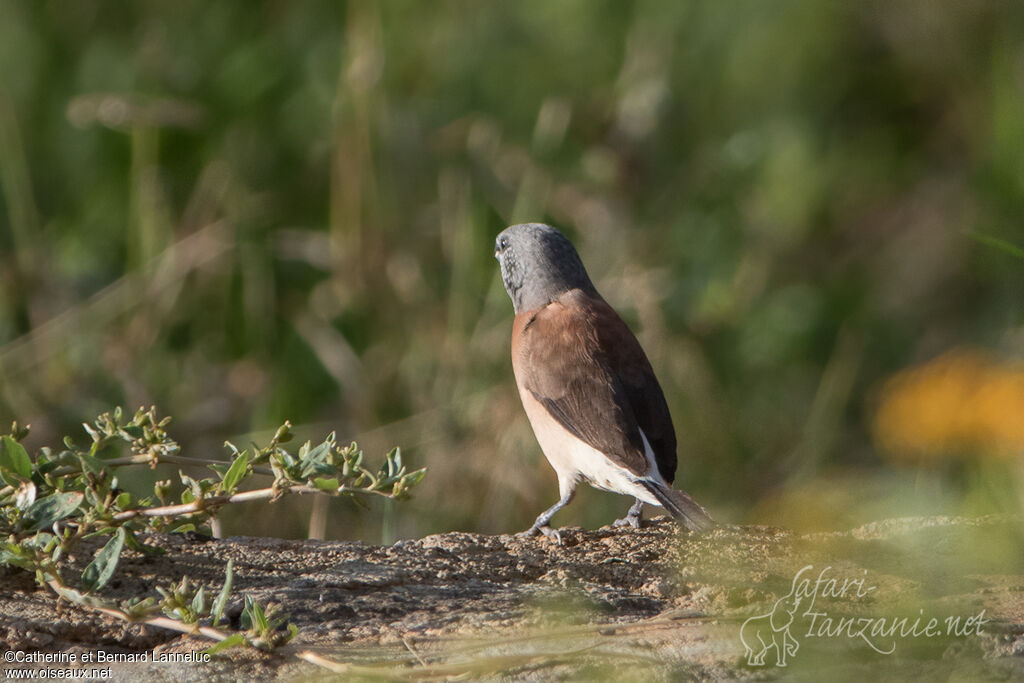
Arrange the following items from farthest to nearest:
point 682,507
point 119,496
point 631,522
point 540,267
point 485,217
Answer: point 485,217 → point 540,267 → point 631,522 → point 682,507 → point 119,496

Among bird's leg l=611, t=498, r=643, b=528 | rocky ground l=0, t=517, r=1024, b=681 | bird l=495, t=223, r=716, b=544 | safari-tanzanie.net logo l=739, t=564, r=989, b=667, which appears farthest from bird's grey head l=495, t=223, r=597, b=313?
safari-tanzanie.net logo l=739, t=564, r=989, b=667

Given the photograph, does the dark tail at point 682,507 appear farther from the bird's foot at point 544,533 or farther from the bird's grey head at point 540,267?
the bird's grey head at point 540,267

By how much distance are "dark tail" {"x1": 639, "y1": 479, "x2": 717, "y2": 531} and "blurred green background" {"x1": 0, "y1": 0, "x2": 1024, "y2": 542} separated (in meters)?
1.21

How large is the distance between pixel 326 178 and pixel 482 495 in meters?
2.51

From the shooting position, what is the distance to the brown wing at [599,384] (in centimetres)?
386

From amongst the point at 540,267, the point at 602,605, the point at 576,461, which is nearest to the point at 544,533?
the point at 576,461

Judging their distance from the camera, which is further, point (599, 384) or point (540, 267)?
point (540, 267)

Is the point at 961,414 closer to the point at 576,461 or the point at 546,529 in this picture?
the point at 576,461

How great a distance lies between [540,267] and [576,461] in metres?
0.91

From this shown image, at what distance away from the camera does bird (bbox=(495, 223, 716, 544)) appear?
3.76 m

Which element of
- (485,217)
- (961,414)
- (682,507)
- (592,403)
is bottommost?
(682,507)

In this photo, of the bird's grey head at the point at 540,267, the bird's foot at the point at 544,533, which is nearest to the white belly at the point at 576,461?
the bird's foot at the point at 544,533

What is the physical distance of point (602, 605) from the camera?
107 inches

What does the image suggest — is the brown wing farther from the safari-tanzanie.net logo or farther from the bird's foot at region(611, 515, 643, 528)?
the safari-tanzanie.net logo
